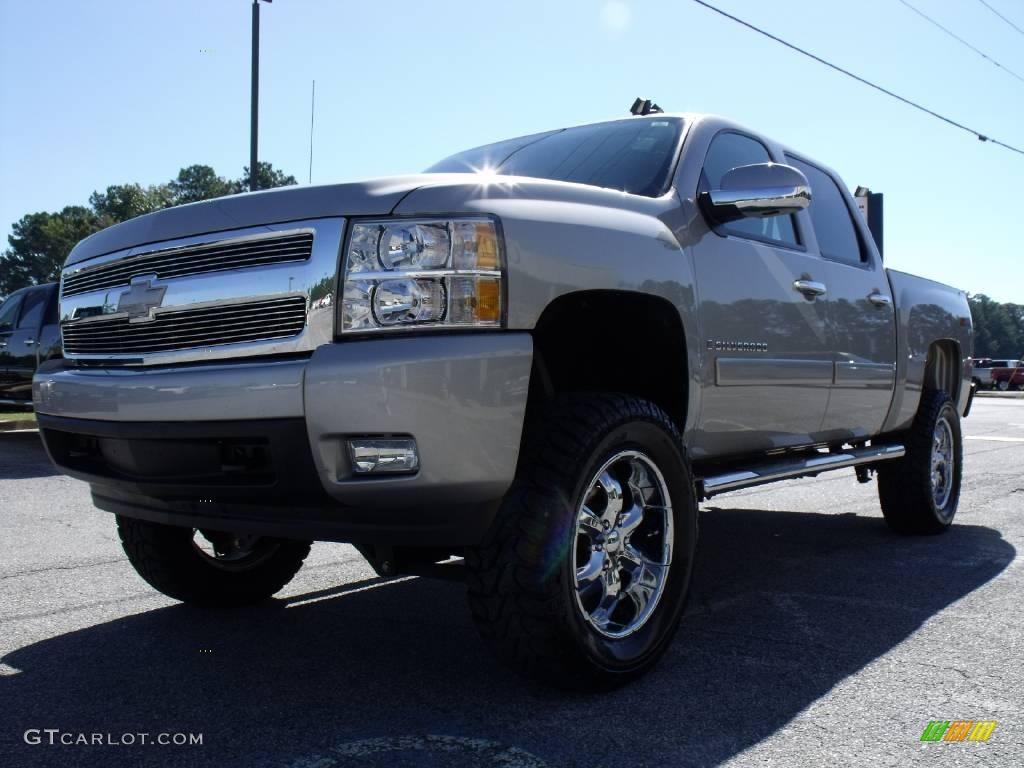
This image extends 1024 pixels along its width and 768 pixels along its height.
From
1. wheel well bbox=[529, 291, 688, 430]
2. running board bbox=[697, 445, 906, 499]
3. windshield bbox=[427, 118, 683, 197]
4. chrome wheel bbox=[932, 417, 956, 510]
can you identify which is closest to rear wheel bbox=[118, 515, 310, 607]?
wheel well bbox=[529, 291, 688, 430]

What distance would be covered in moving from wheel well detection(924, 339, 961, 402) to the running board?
2.69 ft

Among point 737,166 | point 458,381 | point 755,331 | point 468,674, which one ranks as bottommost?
point 468,674

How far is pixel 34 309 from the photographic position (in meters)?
11.7

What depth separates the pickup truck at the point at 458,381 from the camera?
257 cm

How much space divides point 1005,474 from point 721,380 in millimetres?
6197

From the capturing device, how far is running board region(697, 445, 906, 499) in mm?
3600

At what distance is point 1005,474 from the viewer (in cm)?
872

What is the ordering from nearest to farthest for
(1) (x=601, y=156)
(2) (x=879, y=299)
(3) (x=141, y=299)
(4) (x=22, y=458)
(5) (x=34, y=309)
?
(3) (x=141, y=299), (1) (x=601, y=156), (2) (x=879, y=299), (4) (x=22, y=458), (5) (x=34, y=309)

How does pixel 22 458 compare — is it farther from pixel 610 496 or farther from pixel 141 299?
pixel 610 496

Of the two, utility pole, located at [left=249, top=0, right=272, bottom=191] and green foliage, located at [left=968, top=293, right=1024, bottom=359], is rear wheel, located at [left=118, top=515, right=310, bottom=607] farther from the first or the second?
green foliage, located at [left=968, top=293, right=1024, bottom=359]

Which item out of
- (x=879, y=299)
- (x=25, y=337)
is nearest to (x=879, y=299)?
(x=879, y=299)

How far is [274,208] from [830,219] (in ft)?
10.7

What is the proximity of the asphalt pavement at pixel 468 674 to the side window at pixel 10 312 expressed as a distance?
7.60 meters

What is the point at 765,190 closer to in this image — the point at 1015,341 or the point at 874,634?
the point at 874,634
